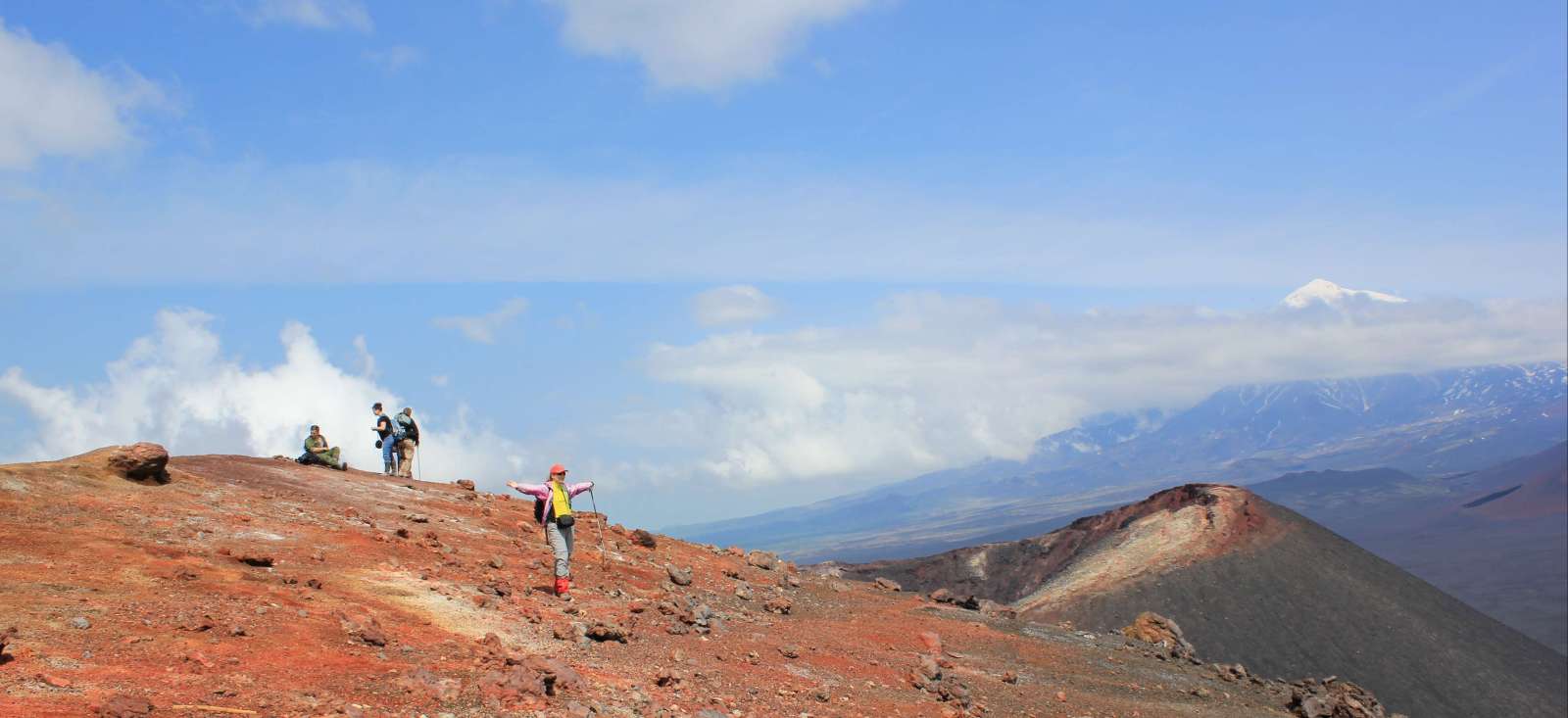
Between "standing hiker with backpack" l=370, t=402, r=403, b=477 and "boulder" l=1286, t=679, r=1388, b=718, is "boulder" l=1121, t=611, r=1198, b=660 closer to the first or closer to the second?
"boulder" l=1286, t=679, r=1388, b=718

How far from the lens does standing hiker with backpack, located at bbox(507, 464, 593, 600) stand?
15.4 metres

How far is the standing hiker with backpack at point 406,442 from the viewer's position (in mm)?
25172

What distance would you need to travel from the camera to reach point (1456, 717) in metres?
32.9

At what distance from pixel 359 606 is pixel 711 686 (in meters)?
4.34

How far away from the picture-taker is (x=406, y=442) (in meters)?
25.3

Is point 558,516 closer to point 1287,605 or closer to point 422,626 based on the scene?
point 422,626

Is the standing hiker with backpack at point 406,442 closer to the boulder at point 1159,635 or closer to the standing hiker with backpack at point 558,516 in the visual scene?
the standing hiker with backpack at point 558,516

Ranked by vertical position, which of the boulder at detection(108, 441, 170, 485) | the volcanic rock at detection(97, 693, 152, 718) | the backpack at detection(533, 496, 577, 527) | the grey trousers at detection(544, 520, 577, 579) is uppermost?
the boulder at detection(108, 441, 170, 485)

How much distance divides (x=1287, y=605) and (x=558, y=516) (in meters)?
31.7

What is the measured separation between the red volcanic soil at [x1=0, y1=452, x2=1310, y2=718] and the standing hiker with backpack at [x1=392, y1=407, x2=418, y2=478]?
2422mm

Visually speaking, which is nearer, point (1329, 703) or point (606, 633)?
point (606, 633)

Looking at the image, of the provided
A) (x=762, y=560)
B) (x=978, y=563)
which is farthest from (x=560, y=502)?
(x=978, y=563)

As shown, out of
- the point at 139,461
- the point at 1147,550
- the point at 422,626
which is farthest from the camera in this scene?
the point at 1147,550

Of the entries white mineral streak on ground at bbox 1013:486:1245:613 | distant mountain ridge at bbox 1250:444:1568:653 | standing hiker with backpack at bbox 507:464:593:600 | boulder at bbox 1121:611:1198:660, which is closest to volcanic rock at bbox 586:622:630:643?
standing hiker with backpack at bbox 507:464:593:600
